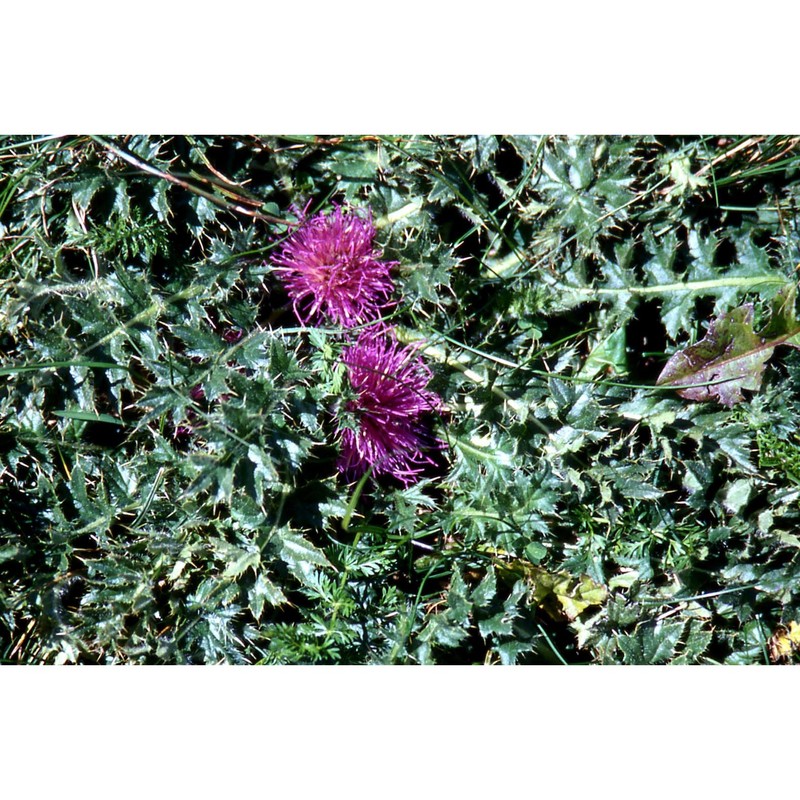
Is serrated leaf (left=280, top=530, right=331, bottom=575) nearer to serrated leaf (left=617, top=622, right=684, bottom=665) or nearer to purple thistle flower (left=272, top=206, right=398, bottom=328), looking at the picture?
purple thistle flower (left=272, top=206, right=398, bottom=328)

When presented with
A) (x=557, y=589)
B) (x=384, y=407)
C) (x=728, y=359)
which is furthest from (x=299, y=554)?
(x=728, y=359)

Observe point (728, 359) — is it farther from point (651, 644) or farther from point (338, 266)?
point (338, 266)

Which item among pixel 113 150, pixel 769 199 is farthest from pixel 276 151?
pixel 769 199

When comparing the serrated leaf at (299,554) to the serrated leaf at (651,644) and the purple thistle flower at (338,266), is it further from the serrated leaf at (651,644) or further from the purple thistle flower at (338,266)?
the serrated leaf at (651,644)

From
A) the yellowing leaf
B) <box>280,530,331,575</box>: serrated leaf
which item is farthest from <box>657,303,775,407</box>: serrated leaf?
<box>280,530,331,575</box>: serrated leaf

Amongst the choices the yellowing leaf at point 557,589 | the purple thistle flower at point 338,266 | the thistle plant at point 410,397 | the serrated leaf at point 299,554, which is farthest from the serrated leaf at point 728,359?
the serrated leaf at point 299,554

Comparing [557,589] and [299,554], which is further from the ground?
[299,554]
